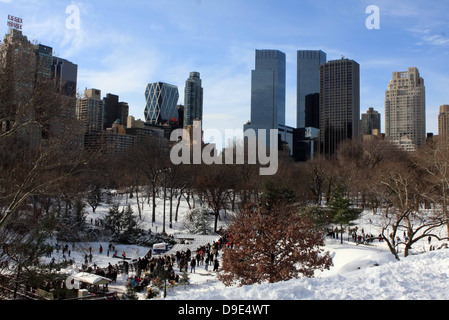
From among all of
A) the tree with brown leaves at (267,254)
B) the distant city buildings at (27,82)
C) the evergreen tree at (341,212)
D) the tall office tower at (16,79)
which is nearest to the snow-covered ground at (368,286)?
the tree with brown leaves at (267,254)

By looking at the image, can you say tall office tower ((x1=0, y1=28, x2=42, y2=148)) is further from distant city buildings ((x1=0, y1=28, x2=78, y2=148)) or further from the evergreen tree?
the evergreen tree

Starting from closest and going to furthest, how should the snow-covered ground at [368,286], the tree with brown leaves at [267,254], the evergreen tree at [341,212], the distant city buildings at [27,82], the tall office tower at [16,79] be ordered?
the snow-covered ground at [368,286] → the tall office tower at [16,79] → the distant city buildings at [27,82] → the tree with brown leaves at [267,254] → the evergreen tree at [341,212]

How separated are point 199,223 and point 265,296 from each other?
31.1 meters

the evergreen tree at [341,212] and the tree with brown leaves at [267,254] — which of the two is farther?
the evergreen tree at [341,212]

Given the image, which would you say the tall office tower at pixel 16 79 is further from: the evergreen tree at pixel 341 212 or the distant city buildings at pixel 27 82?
the evergreen tree at pixel 341 212

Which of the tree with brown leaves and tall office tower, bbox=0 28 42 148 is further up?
tall office tower, bbox=0 28 42 148

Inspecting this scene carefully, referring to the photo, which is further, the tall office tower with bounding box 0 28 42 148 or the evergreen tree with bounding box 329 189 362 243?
the evergreen tree with bounding box 329 189 362 243

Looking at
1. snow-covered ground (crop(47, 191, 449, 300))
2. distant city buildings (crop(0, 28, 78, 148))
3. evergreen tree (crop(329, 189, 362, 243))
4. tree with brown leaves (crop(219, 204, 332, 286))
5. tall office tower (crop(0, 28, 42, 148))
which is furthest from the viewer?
evergreen tree (crop(329, 189, 362, 243))

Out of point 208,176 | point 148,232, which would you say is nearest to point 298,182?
point 208,176

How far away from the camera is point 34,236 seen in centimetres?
1353

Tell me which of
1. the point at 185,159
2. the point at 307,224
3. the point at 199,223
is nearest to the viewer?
the point at 307,224

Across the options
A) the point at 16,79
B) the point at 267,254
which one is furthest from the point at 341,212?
the point at 16,79

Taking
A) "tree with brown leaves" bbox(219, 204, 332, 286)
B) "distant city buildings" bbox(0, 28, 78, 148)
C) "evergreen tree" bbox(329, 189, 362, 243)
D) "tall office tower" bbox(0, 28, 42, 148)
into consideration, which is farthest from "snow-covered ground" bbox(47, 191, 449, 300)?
"evergreen tree" bbox(329, 189, 362, 243)

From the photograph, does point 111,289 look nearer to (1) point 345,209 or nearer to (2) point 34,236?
(2) point 34,236
